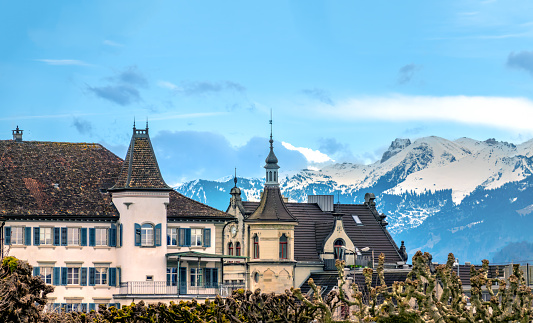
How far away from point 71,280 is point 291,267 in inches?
957

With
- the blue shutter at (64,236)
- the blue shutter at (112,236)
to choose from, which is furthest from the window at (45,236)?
the blue shutter at (112,236)

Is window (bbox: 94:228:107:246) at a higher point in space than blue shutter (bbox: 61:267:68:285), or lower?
higher

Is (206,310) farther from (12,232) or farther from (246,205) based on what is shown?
(246,205)

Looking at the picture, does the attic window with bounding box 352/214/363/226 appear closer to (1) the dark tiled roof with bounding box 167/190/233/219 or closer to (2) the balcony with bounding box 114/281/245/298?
(1) the dark tiled roof with bounding box 167/190/233/219

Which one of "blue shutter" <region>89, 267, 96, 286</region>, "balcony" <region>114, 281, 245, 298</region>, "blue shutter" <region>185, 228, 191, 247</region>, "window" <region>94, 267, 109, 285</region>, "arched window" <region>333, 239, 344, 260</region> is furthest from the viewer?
"arched window" <region>333, 239, 344, 260</region>

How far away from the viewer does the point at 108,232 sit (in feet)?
366

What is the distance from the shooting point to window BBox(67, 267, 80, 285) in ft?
361

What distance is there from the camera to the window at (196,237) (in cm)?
11469

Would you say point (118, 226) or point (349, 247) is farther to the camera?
point (349, 247)

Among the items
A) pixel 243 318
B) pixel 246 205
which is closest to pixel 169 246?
pixel 246 205

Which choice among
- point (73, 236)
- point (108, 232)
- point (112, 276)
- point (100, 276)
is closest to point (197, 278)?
point (112, 276)

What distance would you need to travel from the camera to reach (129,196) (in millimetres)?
111500

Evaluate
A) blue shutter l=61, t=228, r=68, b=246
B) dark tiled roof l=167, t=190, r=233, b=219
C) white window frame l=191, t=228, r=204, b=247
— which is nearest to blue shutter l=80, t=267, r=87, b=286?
blue shutter l=61, t=228, r=68, b=246

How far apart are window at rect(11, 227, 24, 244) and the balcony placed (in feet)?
29.7
